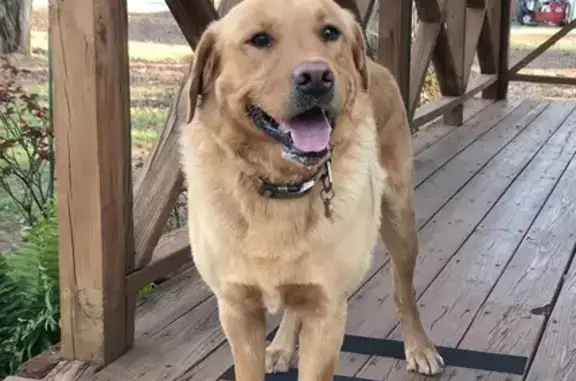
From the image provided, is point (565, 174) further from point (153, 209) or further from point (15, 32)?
point (15, 32)

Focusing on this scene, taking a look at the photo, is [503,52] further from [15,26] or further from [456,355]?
[456,355]

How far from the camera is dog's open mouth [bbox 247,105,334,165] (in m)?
2.24

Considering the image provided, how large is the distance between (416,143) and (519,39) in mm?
12263

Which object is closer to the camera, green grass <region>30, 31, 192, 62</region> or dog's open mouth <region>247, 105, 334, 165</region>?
dog's open mouth <region>247, 105, 334, 165</region>

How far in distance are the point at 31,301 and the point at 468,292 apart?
6.09 feet

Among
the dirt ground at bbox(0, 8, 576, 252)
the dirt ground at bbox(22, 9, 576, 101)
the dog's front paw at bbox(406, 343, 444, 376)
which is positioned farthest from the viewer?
the dirt ground at bbox(22, 9, 576, 101)

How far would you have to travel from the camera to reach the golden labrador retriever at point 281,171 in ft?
7.45

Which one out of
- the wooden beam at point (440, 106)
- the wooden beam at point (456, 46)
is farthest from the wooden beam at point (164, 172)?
the wooden beam at point (456, 46)

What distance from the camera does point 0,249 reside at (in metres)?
4.71

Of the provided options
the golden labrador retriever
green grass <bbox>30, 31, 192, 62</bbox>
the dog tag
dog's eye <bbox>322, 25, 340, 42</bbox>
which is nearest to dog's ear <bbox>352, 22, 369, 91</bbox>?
the golden labrador retriever

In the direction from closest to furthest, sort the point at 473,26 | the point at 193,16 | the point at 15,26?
the point at 193,16, the point at 473,26, the point at 15,26

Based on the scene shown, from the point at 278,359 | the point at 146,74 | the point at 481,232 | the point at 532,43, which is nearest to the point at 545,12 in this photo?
the point at 532,43

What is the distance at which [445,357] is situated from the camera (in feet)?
10.7

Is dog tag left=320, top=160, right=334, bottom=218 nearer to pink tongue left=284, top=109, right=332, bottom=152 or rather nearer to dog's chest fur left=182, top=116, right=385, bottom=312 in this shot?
dog's chest fur left=182, top=116, right=385, bottom=312
